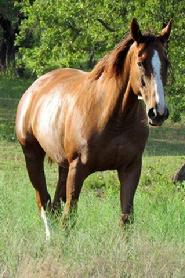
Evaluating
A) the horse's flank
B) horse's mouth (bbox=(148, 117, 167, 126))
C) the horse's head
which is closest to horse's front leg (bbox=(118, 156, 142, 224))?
the horse's flank

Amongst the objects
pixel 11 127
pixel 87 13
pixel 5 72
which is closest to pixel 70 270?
pixel 87 13

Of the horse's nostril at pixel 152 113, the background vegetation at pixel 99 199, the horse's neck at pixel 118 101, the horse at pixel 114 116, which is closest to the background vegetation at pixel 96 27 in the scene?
the background vegetation at pixel 99 199

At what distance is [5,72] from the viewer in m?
39.0

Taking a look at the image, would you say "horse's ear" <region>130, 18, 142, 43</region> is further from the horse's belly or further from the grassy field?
the grassy field

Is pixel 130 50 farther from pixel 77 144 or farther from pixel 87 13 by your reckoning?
pixel 87 13

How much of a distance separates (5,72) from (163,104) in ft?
109

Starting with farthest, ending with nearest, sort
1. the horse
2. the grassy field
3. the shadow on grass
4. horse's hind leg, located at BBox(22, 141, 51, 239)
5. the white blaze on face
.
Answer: the shadow on grass → horse's hind leg, located at BBox(22, 141, 51, 239) → the horse → the white blaze on face → the grassy field

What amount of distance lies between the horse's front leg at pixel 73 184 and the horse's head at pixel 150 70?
883 mm

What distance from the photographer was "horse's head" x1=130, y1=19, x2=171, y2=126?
6.41 meters

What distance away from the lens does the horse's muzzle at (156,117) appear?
636 cm

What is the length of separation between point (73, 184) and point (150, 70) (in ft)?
4.49

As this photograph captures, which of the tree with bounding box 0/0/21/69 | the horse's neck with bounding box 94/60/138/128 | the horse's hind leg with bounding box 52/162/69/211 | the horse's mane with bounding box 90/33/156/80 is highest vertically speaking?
the horse's mane with bounding box 90/33/156/80

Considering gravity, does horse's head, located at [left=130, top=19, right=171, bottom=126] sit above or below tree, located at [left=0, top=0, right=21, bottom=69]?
above

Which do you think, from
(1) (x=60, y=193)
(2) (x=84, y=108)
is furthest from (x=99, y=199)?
(2) (x=84, y=108)
